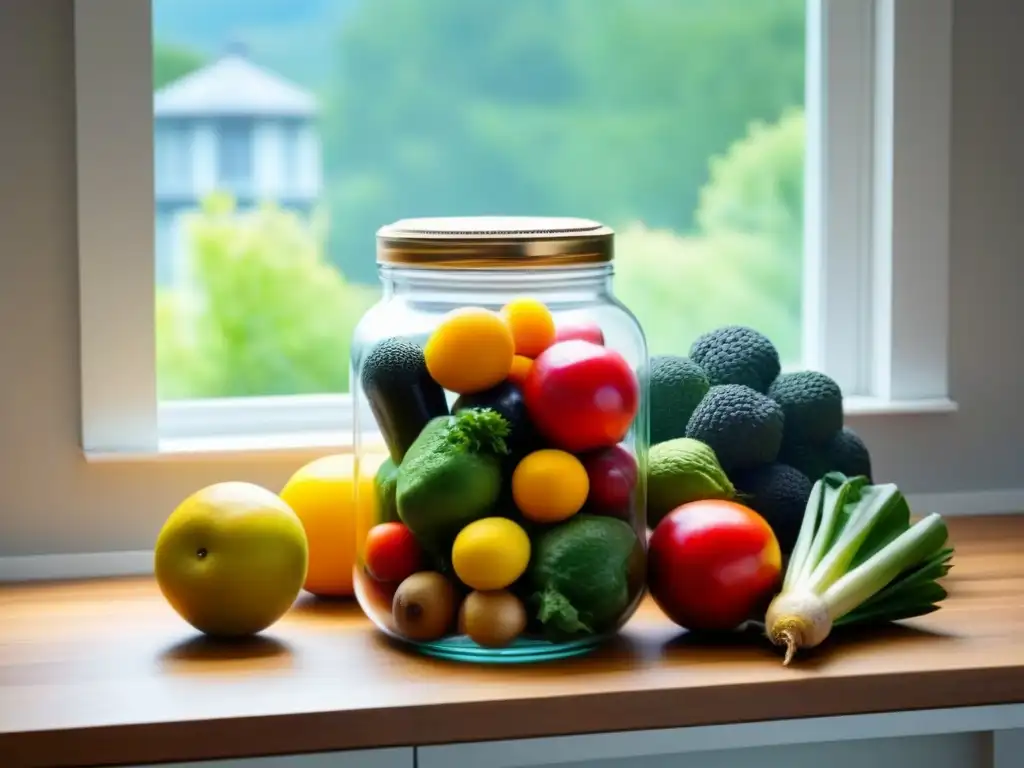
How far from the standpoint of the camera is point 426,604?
1.22 metres

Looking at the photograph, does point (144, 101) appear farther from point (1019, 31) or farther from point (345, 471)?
point (1019, 31)

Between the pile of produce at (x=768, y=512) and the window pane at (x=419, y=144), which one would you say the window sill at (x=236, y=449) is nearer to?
the window pane at (x=419, y=144)

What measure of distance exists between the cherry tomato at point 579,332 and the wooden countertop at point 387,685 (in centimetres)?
27

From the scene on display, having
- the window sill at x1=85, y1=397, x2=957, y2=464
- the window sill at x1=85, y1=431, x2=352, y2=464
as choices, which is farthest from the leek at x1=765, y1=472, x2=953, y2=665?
the window sill at x1=85, y1=431, x2=352, y2=464

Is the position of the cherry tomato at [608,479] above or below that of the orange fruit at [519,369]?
below

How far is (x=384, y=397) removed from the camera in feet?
4.18

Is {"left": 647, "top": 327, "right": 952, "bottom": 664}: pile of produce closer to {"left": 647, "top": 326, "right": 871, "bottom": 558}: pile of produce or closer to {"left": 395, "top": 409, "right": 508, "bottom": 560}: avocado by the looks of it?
{"left": 647, "top": 326, "right": 871, "bottom": 558}: pile of produce

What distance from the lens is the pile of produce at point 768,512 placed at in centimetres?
126

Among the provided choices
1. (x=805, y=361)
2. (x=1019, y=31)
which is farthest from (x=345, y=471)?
(x=1019, y=31)

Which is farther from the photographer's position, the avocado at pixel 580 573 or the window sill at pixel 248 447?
the window sill at pixel 248 447

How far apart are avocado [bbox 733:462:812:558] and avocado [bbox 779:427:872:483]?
0.19ft

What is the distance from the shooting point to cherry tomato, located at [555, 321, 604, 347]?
1.28m

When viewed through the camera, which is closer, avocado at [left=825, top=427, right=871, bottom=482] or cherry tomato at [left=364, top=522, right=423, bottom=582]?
cherry tomato at [left=364, top=522, right=423, bottom=582]

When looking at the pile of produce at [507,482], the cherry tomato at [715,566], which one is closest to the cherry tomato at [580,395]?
the pile of produce at [507,482]
